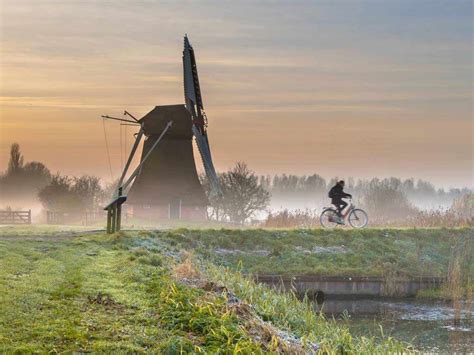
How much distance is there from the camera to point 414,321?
55.3ft

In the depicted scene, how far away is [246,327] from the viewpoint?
909 cm

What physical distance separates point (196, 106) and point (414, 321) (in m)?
21.8

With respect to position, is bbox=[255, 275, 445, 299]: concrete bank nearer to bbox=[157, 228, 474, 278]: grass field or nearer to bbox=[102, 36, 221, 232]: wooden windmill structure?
bbox=[157, 228, 474, 278]: grass field

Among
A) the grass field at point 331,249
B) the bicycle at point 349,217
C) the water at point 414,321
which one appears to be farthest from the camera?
the bicycle at point 349,217

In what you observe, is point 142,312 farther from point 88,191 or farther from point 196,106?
point 88,191

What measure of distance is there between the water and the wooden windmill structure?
1719 centimetres

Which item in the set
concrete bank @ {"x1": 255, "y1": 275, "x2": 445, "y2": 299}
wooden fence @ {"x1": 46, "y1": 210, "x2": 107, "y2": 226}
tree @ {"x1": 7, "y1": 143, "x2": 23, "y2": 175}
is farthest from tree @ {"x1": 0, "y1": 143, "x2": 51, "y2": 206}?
concrete bank @ {"x1": 255, "y1": 275, "x2": 445, "y2": 299}

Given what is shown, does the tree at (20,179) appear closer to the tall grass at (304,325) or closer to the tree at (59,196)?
the tree at (59,196)

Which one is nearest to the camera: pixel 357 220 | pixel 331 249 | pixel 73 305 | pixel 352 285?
pixel 73 305

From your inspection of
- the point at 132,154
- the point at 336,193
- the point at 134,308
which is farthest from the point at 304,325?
the point at 132,154

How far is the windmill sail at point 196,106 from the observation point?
35.6m

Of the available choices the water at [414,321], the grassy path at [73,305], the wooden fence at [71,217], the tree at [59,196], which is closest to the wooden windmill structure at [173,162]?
the wooden fence at [71,217]

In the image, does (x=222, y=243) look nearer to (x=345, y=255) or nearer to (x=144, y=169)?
(x=345, y=255)

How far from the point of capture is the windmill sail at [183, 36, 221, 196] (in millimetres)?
35594
